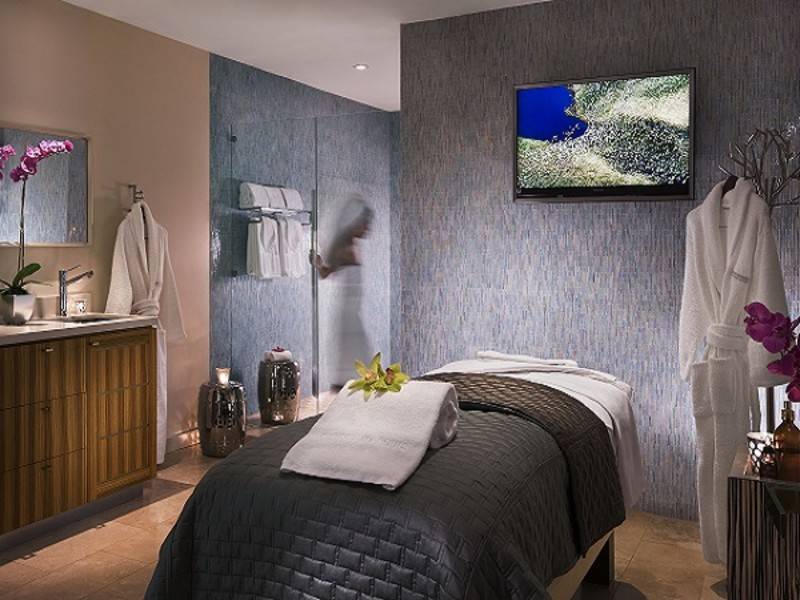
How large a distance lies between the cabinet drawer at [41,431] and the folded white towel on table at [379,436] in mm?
1583

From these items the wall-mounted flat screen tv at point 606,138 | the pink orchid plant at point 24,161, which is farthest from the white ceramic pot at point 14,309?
the wall-mounted flat screen tv at point 606,138

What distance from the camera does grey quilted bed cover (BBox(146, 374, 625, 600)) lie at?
1.81 metres

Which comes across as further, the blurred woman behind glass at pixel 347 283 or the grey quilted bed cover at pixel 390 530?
the blurred woman behind glass at pixel 347 283

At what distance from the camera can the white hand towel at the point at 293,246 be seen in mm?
4965

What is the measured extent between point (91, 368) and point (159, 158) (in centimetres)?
153

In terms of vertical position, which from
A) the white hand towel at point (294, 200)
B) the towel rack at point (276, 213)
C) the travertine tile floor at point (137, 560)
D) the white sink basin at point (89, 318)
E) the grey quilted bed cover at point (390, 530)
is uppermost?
the white hand towel at point (294, 200)

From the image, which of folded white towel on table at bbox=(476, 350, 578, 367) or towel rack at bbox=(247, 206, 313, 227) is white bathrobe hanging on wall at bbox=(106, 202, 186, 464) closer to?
towel rack at bbox=(247, 206, 313, 227)

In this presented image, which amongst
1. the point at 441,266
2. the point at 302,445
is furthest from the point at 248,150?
the point at 302,445

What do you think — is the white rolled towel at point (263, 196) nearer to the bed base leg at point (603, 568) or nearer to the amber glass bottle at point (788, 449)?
the bed base leg at point (603, 568)

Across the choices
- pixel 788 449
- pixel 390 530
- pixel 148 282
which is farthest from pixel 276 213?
pixel 788 449

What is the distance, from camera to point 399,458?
2.02 meters

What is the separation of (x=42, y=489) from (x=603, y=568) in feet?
7.64

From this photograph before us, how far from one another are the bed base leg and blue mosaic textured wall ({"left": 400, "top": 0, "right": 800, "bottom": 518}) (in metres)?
0.87

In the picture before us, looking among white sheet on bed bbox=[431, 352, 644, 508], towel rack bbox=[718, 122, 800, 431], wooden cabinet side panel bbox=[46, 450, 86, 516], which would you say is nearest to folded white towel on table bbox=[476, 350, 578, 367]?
white sheet on bed bbox=[431, 352, 644, 508]
